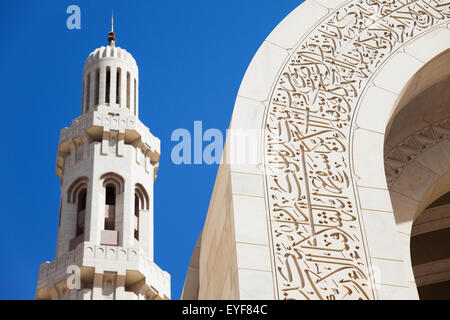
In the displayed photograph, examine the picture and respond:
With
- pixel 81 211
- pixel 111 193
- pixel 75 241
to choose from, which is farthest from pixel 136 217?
pixel 75 241

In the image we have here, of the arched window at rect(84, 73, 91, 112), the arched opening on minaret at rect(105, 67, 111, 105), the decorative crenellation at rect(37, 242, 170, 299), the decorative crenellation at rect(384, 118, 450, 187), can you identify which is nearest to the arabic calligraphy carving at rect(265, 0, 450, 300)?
the decorative crenellation at rect(384, 118, 450, 187)

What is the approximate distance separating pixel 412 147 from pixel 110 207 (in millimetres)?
25989

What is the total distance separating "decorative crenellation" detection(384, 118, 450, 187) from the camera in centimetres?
754

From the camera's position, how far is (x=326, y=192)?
5848 millimetres

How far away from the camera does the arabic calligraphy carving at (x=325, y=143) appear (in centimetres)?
537

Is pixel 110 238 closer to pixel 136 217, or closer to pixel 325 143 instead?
pixel 136 217

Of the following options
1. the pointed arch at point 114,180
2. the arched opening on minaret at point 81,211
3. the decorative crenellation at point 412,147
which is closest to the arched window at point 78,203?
the arched opening on minaret at point 81,211

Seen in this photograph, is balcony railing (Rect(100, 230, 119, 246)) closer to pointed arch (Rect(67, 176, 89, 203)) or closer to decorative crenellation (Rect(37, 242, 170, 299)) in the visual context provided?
decorative crenellation (Rect(37, 242, 170, 299))

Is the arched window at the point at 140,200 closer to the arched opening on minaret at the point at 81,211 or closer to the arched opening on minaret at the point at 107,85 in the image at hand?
the arched opening on minaret at the point at 81,211

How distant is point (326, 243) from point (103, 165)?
2771cm

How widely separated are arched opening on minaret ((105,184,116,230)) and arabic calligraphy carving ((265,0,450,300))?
25.6 meters

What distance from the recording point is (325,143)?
20.2 feet
